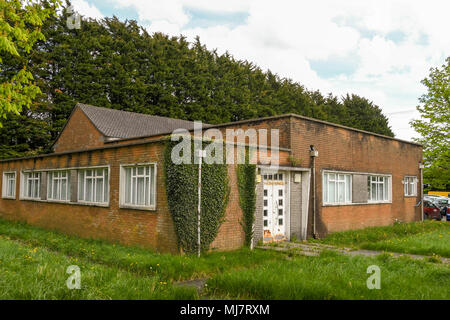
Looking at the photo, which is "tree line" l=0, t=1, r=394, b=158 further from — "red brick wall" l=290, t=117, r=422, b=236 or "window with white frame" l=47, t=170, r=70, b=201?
"red brick wall" l=290, t=117, r=422, b=236

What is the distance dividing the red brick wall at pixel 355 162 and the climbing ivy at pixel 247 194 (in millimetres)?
2588

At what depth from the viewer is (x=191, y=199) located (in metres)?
9.62

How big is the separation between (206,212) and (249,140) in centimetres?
521

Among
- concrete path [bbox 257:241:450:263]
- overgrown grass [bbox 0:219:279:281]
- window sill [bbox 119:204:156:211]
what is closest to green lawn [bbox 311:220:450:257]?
concrete path [bbox 257:241:450:263]

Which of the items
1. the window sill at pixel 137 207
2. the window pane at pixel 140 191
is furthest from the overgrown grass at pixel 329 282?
the window pane at pixel 140 191

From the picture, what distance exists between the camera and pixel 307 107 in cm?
5038

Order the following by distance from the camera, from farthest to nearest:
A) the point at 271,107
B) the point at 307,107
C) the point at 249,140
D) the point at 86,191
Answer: the point at 307,107
the point at 271,107
the point at 249,140
the point at 86,191

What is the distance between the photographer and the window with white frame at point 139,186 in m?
10.6

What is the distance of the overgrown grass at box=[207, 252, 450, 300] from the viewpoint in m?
5.84

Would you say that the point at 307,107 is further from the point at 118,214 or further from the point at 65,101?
the point at 118,214

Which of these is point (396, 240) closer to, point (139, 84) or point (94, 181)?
point (94, 181)

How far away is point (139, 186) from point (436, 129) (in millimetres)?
24710

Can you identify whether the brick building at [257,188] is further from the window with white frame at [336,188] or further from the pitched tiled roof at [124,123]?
the pitched tiled roof at [124,123]

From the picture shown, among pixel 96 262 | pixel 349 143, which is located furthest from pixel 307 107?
pixel 96 262
